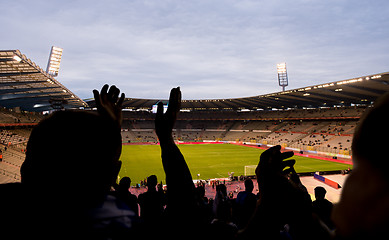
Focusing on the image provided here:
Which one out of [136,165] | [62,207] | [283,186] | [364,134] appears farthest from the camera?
[136,165]

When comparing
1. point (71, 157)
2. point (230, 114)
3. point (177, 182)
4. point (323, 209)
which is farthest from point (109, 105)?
point (230, 114)

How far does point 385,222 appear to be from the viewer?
62 centimetres

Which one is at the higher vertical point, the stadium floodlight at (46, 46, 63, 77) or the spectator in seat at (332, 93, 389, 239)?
the stadium floodlight at (46, 46, 63, 77)

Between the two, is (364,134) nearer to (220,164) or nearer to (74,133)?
(74,133)

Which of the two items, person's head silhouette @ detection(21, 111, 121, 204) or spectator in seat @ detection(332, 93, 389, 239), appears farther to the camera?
person's head silhouette @ detection(21, 111, 121, 204)

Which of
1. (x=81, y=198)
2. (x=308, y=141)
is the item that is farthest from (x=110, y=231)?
(x=308, y=141)

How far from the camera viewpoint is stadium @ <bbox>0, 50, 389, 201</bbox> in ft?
90.6

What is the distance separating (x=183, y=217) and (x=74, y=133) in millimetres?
811

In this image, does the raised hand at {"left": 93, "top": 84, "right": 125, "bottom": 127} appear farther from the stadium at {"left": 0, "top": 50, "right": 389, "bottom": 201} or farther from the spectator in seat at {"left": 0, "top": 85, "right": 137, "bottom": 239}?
the stadium at {"left": 0, "top": 50, "right": 389, "bottom": 201}

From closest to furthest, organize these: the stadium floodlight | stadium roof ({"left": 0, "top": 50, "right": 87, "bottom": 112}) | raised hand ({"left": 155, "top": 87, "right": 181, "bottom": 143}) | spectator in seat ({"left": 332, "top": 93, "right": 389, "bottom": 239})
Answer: spectator in seat ({"left": 332, "top": 93, "right": 389, "bottom": 239}) → raised hand ({"left": 155, "top": 87, "right": 181, "bottom": 143}) → stadium roof ({"left": 0, "top": 50, "right": 87, "bottom": 112}) → the stadium floodlight

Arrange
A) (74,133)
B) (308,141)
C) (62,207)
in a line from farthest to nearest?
(308,141) → (74,133) → (62,207)

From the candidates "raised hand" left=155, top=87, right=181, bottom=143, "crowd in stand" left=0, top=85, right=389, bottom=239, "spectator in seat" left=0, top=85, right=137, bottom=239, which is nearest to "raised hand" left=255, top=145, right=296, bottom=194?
"crowd in stand" left=0, top=85, right=389, bottom=239

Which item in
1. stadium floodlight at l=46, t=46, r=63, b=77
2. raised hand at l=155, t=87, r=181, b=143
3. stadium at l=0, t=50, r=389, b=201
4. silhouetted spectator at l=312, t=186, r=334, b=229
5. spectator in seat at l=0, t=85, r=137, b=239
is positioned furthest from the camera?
stadium floodlight at l=46, t=46, r=63, b=77

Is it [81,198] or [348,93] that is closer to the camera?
[81,198]
